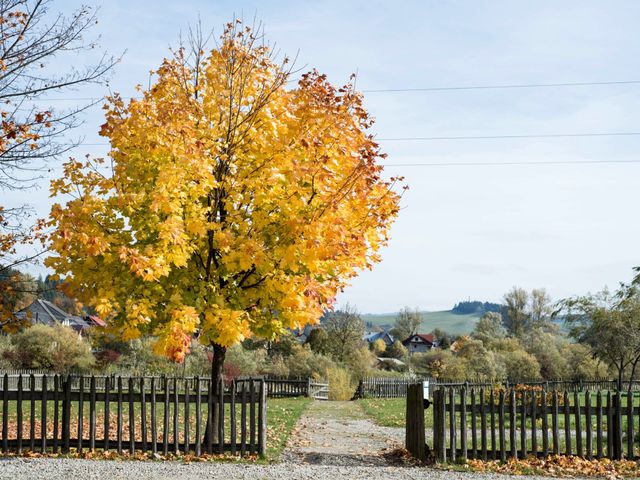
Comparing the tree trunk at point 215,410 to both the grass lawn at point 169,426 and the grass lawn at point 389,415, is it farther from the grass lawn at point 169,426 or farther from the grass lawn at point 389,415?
the grass lawn at point 389,415

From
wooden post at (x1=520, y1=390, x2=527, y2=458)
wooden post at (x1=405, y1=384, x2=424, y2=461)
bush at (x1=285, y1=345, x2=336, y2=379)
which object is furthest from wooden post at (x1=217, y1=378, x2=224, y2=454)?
bush at (x1=285, y1=345, x2=336, y2=379)

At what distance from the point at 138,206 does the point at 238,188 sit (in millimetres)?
1821

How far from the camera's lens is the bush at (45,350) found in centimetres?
4744

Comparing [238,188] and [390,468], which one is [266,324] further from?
[390,468]

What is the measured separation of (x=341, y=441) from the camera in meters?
15.9

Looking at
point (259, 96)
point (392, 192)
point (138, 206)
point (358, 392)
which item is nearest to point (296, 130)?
point (259, 96)

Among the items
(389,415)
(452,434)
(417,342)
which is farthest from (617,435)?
(417,342)

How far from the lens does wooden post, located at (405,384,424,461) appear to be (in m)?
13.0

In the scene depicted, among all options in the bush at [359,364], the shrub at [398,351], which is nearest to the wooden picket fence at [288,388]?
the bush at [359,364]

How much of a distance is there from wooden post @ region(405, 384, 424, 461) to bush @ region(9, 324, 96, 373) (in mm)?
37325

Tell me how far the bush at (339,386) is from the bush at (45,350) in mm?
18728

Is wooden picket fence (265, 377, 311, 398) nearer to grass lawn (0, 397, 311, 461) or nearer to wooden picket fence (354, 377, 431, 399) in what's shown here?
wooden picket fence (354, 377, 431, 399)

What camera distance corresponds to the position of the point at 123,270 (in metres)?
12.1

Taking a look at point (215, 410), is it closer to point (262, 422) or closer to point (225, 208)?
point (262, 422)
